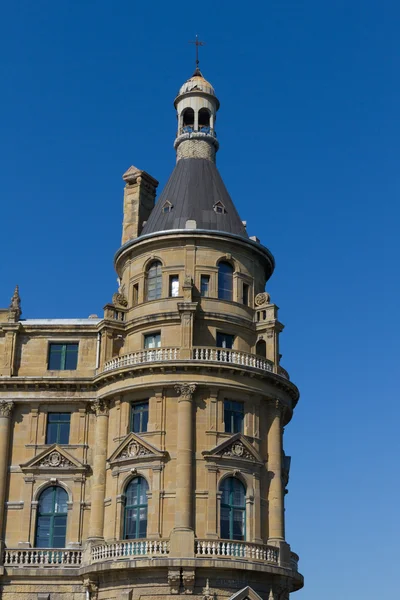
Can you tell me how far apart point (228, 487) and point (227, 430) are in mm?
3008

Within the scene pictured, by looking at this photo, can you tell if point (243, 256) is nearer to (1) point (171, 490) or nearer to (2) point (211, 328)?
(2) point (211, 328)

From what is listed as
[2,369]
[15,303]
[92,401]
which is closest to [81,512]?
[92,401]

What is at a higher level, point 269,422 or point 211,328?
point 211,328

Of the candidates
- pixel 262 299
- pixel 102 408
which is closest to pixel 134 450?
pixel 102 408

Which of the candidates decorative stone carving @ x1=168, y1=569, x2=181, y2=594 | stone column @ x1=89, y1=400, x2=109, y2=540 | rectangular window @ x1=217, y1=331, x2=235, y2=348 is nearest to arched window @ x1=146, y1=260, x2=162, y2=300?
rectangular window @ x1=217, y1=331, x2=235, y2=348

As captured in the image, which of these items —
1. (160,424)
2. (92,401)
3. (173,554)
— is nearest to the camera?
(173,554)

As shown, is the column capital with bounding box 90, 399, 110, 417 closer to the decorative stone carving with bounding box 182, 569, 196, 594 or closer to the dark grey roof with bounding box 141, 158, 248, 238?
the decorative stone carving with bounding box 182, 569, 196, 594

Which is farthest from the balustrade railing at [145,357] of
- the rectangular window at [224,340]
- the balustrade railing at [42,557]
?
the balustrade railing at [42,557]

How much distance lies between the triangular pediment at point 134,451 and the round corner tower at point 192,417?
6cm

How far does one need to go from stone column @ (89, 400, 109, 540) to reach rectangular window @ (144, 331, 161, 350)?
13.0 ft

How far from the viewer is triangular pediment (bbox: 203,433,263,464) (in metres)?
49.4

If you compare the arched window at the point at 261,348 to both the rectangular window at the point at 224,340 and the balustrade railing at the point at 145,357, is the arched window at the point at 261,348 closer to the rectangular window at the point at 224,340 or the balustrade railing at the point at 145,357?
the rectangular window at the point at 224,340

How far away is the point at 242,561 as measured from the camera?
155ft

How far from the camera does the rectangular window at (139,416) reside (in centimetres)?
5108
